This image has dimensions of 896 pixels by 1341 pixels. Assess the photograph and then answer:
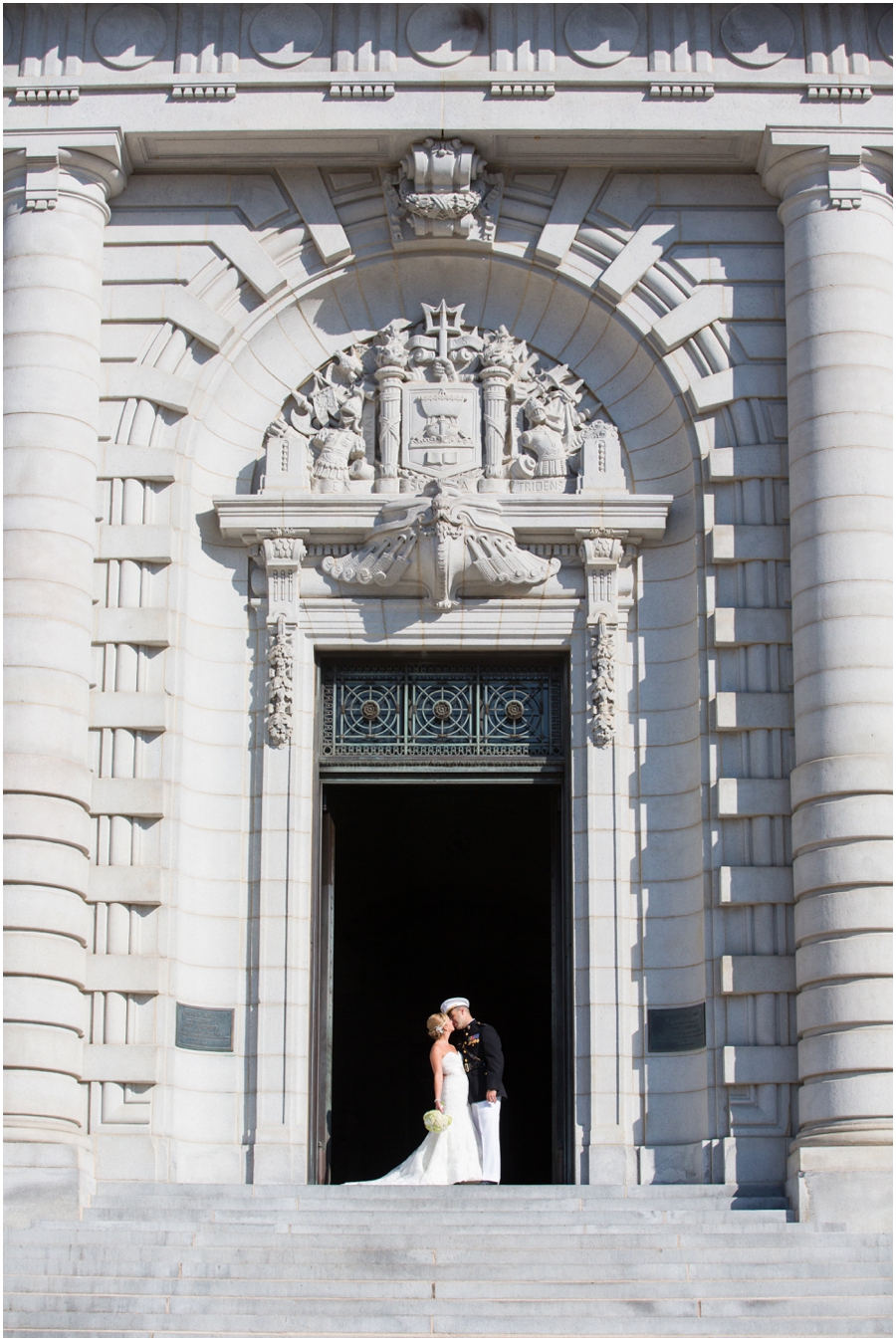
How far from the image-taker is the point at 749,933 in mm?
18422

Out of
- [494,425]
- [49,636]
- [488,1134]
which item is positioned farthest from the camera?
[494,425]

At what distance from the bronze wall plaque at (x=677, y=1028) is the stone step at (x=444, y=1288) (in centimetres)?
390

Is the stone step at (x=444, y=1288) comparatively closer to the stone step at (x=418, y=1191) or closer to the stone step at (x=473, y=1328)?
the stone step at (x=473, y=1328)

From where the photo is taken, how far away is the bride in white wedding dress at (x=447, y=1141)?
17.8 m

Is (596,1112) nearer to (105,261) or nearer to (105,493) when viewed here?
(105,493)

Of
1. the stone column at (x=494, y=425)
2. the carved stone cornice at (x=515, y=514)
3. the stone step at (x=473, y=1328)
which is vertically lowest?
the stone step at (x=473, y=1328)

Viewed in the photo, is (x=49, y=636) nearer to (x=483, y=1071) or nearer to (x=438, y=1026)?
(x=438, y=1026)

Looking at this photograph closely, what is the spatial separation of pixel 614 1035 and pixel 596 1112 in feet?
2.26

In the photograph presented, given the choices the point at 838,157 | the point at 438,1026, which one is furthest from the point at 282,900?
the point at 838,157

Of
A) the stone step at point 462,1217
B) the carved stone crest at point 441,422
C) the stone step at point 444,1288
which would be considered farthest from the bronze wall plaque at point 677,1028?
the carved stone crest at point 441,422

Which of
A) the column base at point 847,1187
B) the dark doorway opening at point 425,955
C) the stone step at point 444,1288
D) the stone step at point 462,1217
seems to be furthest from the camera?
the dark doorway opening at point 425,955

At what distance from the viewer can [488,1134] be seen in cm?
1838

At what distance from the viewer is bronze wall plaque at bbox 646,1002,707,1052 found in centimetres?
1853

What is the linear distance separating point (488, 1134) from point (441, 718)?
3944mm
